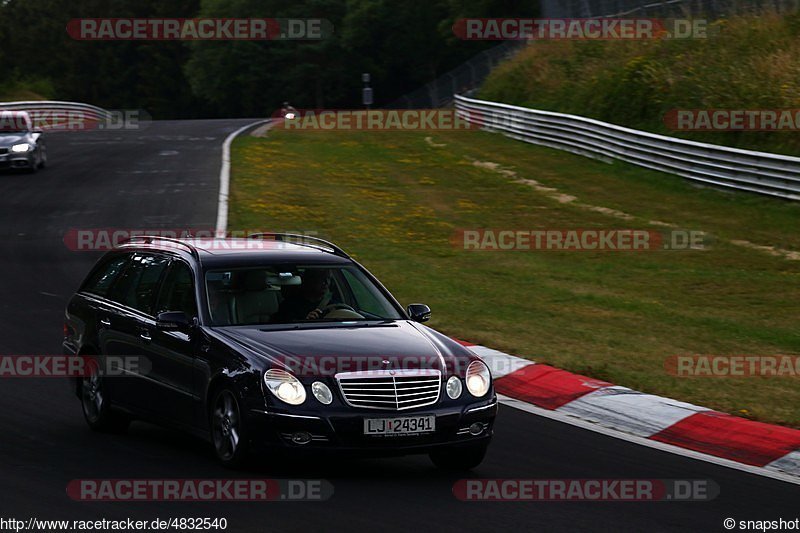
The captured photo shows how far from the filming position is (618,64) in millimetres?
40156

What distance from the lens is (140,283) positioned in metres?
9.60

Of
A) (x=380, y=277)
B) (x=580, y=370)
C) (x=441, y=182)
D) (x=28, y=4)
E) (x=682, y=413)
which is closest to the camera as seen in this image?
(x=682, y=413)

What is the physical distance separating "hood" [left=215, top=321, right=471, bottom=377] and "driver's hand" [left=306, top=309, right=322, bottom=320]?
25cm

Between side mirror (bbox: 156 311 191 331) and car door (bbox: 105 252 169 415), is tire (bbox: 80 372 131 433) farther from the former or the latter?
side mirror (bbox: 156 311 191 331)

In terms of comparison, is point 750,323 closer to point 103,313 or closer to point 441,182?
point 103,313

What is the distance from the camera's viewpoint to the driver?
8.79 meters

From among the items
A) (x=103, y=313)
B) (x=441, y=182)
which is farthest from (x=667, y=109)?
(x=103, y=313)

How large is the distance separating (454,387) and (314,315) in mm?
1295

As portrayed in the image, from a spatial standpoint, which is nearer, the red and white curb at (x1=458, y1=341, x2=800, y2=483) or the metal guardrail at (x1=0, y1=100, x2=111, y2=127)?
the red and white curb at (x1=458, y1=341, x2=800, y2=483)

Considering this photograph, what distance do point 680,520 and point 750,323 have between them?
8268mm
